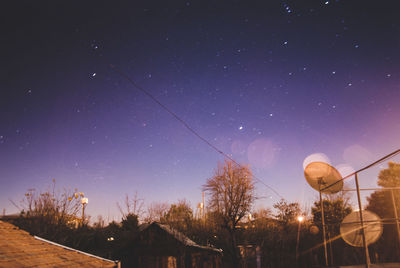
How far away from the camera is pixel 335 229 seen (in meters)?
17.8

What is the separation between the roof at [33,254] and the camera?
234 inches

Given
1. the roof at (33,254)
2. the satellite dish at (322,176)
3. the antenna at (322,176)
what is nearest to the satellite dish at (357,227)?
the antenna at (322,176)

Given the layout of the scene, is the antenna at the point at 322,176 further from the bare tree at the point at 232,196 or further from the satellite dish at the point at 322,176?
the bare tree at the point at 232,196

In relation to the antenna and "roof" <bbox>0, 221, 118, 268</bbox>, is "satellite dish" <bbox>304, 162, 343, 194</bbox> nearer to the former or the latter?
the antenna

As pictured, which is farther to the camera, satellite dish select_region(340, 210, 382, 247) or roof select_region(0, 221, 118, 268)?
satellite dish select_region(340, 210, 382, 247)

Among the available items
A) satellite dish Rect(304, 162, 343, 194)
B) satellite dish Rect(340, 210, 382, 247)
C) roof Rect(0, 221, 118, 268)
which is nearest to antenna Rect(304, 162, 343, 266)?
satellite dish Rect(304, 162, 343, 194)

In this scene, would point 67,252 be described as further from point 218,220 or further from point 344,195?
point 344,195

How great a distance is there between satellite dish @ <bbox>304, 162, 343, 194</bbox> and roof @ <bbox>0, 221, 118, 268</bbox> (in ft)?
30.8

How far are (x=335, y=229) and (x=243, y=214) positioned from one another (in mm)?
6529

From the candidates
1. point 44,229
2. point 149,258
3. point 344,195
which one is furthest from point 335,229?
point 44,229

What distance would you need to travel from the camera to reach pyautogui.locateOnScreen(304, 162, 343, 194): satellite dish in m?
11.4

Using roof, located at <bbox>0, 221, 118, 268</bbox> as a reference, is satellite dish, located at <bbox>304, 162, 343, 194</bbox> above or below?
above

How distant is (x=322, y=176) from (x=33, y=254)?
1139 centimetres

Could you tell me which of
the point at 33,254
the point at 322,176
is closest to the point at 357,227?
the point at 322,176
